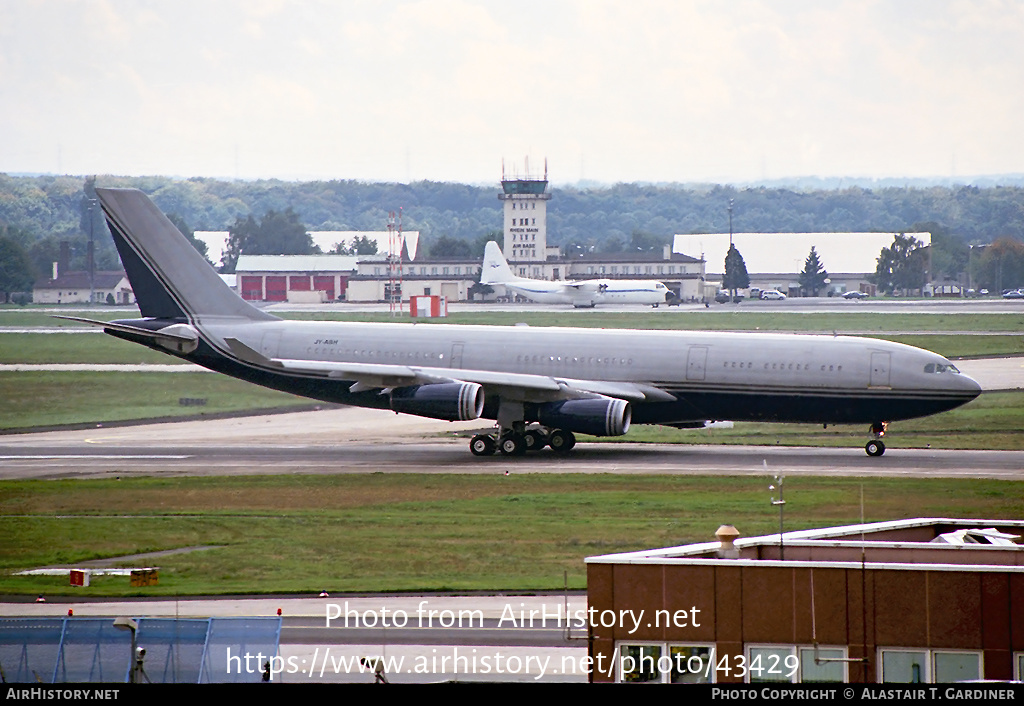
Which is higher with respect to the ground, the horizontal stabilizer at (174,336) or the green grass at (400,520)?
the horizontal stabilizer at (174,336)

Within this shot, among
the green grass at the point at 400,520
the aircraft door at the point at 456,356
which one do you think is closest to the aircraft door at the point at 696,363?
the green grass at the point at 400,520

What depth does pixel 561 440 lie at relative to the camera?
5100cm

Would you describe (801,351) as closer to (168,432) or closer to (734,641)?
(168,432)

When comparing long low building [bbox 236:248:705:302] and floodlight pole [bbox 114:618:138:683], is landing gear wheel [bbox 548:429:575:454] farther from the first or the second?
long low building [bbox 236:248:705:302]

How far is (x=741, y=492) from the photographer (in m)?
41.2

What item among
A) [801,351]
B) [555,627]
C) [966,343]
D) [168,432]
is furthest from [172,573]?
[966,343]

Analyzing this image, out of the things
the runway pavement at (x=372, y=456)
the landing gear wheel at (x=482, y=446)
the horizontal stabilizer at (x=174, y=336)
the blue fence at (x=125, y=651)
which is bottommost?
the runway pavement at (x=372, y=456)

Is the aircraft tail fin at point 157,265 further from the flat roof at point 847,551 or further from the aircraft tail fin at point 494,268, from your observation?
the aircraft tail fin at point 494,268

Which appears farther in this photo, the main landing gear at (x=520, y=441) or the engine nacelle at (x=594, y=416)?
the main landing gear at (x=520, y=441)

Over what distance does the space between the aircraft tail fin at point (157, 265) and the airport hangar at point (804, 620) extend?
38428 millimetres

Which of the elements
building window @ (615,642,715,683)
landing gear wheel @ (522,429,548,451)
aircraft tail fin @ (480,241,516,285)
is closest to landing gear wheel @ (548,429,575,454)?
landing gear wheel @ (522,429,548,451)

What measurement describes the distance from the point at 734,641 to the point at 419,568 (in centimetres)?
1398

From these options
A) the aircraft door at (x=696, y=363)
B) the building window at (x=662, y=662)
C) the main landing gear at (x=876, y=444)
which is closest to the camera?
the building window at (x=662, y=662)

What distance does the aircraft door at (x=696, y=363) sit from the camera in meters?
48.9
